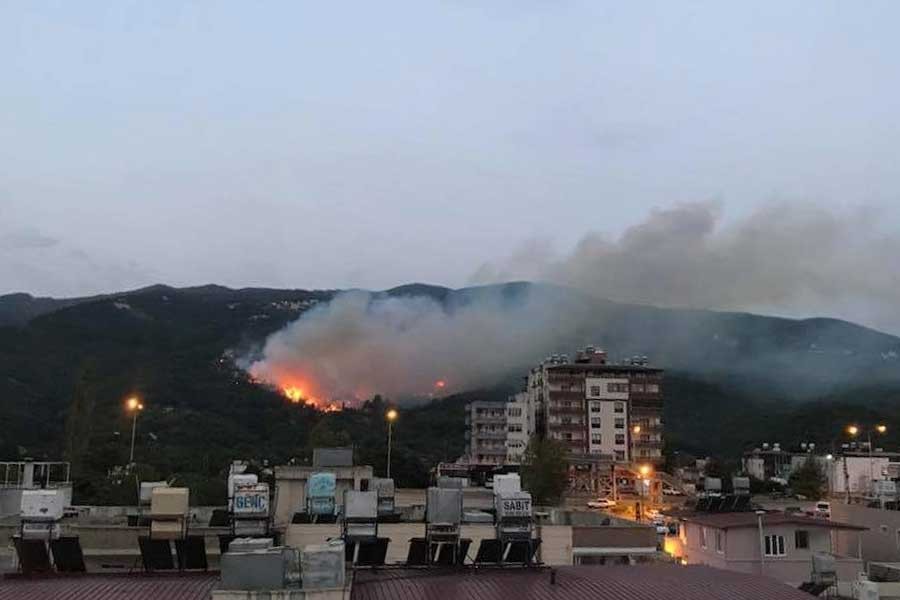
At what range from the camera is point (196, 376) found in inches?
7264

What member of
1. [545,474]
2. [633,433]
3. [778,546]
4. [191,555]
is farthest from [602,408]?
[191,555]

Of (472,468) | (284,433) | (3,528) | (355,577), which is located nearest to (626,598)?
(355,577)

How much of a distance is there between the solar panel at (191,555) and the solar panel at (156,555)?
27 centimetres

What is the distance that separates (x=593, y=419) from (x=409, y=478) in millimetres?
48979

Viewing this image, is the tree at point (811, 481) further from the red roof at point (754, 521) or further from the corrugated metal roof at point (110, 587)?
the corrugated metal roof at point (110, 587)

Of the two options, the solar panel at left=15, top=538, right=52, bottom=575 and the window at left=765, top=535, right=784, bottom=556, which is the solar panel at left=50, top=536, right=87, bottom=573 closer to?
the solar panel at left=15, top=538, right=52, bottom=575

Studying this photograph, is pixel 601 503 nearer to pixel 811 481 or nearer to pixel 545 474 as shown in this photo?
pixel 545 474

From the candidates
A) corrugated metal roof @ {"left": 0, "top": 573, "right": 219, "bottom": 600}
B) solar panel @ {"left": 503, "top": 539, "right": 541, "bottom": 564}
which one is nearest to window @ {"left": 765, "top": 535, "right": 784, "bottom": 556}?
solar panel @ {"left": 503, "top": 539, "right": 541, "bottom": 564}

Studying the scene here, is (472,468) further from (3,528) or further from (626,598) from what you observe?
(626,598)

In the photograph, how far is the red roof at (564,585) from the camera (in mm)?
18594

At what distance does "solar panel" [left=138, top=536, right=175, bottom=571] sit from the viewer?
21453mm

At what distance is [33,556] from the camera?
21250 mm

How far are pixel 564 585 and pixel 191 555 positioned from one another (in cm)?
942

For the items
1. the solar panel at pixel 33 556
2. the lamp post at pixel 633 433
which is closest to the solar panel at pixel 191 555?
the solar panel at pixel 33 556
